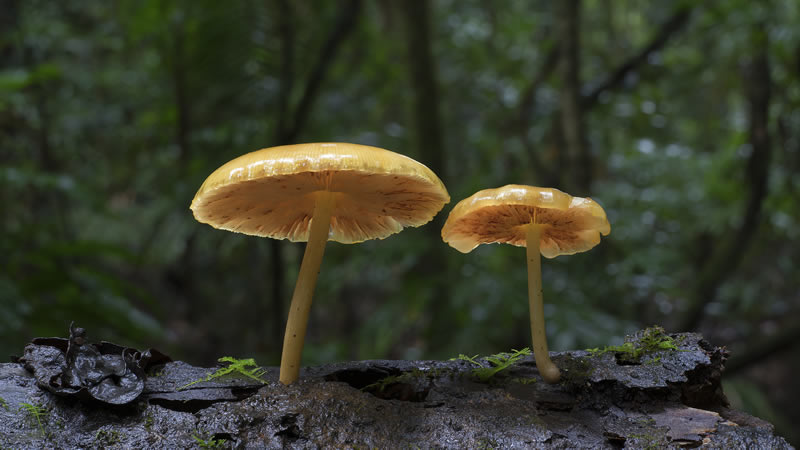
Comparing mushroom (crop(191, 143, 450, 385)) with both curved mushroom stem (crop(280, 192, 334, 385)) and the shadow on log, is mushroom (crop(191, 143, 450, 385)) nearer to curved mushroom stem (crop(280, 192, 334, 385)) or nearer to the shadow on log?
curved mushroom stem (crop(280, 192, 334, 385))

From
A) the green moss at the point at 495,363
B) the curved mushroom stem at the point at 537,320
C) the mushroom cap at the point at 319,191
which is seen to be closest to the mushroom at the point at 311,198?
the mushroom cap at the point at 319,191

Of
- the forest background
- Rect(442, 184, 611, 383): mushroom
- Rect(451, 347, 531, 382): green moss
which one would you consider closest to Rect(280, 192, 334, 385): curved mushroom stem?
Rect(442, 184, 611, 383): mushroom

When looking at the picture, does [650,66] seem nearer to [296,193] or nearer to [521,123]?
[521,123]

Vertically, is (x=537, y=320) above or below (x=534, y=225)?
below

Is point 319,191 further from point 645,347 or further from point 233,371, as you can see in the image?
point 645,347

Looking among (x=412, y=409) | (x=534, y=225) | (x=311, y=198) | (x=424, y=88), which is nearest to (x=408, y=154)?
(x=424, y=88)

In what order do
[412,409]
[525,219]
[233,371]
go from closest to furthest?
1. [412,409]
2. [233,371]
3. [525,219]

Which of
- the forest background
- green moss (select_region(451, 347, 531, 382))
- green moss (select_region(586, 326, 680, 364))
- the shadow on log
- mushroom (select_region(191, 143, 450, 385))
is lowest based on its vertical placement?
the shadow on log
